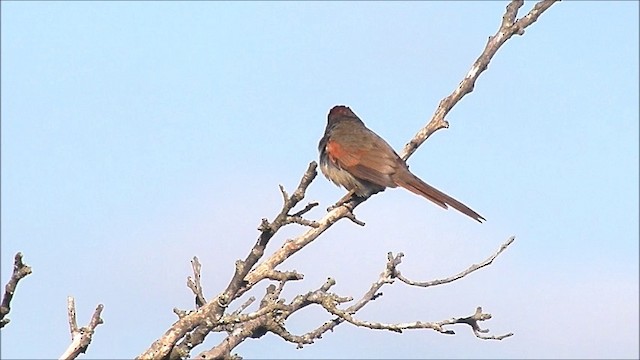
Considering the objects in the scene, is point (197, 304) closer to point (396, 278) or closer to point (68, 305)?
point (68, 305)

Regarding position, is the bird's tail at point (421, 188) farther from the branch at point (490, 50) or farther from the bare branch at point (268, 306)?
the bare branch at point (268, 306)

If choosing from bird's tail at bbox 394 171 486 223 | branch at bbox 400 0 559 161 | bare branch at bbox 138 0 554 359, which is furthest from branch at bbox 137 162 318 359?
bird's tail at bbox 394 171 486 223

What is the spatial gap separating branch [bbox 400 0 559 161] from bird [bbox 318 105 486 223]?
4.42ft

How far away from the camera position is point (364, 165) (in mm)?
8492

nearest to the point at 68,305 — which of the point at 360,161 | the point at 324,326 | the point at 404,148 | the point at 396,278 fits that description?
the point at 324,326

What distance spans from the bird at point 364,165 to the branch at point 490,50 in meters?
1.35

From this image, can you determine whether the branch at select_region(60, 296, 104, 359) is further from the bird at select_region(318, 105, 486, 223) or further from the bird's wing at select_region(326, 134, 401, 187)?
the bird's wing at select_region(326, 134, 401, 187)

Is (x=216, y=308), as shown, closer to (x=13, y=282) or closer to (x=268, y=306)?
(x=268, y=306)

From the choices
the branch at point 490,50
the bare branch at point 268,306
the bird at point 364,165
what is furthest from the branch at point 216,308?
the bird at point 364,165

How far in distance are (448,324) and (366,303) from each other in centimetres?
54

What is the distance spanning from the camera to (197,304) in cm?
477

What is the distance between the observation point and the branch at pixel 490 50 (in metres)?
5.98

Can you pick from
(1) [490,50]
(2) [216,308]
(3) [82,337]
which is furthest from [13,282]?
(1) [490,50]

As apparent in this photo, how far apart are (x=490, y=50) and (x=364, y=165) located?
2.66 m
